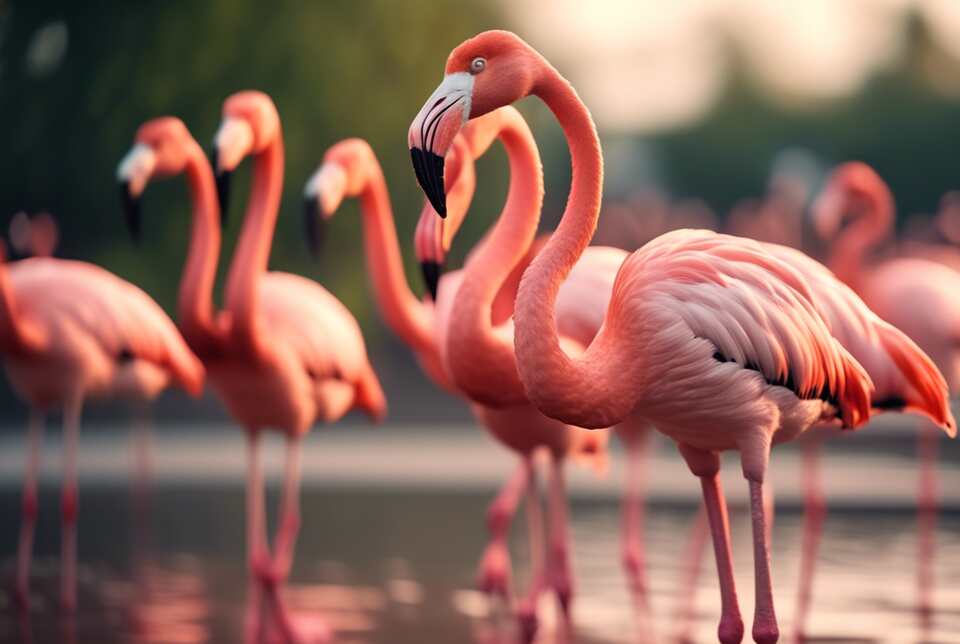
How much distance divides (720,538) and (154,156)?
343cm

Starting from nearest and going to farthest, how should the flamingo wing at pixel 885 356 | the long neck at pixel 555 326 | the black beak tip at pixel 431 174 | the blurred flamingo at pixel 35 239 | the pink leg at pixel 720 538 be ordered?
the black beak tip at pixel 431 174
the long neck at pixel 555 326
the pink leg at pixel 720 538
the flamingo wing at pixel 885 356
the blurred flamingo at pixel 35 239

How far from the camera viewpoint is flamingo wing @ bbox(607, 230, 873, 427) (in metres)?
4.32

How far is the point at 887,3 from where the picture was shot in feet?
183

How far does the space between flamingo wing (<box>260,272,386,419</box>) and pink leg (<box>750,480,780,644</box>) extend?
3.03m

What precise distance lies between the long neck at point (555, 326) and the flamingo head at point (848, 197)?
519cm

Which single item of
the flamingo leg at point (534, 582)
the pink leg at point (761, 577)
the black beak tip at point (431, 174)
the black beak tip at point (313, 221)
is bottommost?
the flamingo leg at point (534, 582)

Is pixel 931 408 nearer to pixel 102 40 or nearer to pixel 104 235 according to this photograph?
pixel 102 40

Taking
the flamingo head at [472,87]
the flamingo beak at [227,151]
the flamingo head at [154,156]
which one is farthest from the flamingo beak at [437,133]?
the flamingo head at [154,156]

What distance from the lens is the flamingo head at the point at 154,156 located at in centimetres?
675

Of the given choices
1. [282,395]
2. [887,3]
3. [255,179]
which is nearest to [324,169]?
[255,179]

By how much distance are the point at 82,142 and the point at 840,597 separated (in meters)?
10.6

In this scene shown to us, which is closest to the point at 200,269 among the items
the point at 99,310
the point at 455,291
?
the point at 455,291

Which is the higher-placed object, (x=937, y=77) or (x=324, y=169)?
(x=937, y=77)

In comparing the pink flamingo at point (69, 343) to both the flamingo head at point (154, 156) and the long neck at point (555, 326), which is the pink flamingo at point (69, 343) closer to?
the flamingo head at point (154, 156)
